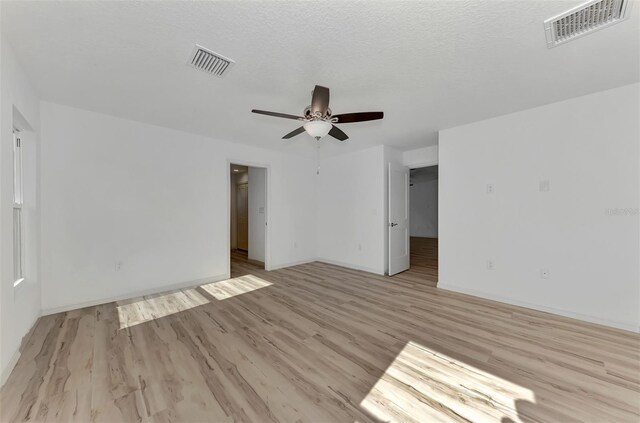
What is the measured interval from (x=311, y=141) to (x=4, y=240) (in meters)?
3.79

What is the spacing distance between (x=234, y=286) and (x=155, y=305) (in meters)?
1.12

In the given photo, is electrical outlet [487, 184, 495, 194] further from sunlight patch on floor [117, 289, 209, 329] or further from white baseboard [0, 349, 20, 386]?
white baseboard [0, 349, 20, 386]

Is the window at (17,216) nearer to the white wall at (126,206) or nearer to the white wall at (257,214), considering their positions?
the white wall at (126,206)

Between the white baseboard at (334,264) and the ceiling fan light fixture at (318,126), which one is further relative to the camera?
the white baseboard at (334,264)

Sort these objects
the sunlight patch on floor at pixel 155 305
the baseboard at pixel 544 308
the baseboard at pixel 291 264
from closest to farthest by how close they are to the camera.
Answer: the baseboard at pixel 544 308
the sunlight patch on floor at pixel 155 305
the baseboard at pixel 291 264

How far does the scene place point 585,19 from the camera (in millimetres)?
1709

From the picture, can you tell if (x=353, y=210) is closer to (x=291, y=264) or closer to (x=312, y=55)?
(x=291, y=264)

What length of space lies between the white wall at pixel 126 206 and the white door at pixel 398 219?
9.23 feet

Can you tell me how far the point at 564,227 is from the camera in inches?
116

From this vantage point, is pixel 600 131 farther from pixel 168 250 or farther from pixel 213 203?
pixel 168 250

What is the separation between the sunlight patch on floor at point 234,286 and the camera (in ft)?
12.0

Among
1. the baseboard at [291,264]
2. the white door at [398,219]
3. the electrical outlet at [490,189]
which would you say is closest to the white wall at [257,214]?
the baseboard at [291,264]

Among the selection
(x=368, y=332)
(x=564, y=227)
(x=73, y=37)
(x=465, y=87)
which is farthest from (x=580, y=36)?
(x=73, y=37)

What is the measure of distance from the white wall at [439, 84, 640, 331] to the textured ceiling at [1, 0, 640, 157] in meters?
0.35
